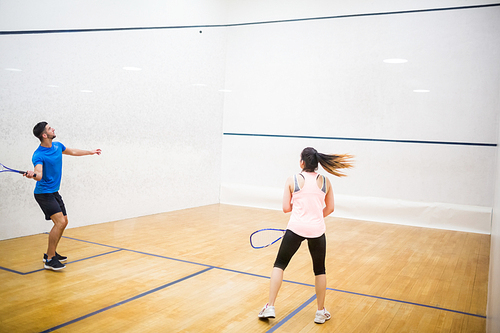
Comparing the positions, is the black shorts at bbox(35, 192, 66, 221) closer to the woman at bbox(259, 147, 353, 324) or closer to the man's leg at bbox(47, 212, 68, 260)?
the man's leg at bbox(47, 212, 68, 260)

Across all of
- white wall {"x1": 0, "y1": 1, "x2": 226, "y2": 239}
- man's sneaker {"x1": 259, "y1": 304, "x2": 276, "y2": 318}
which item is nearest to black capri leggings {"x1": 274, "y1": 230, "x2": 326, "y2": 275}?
man's sneaker {"x1": 259, "y1": 304, "x2": 276, "y2": 318}

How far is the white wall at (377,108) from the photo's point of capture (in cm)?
595

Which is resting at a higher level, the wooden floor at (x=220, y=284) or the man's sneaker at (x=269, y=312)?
the man's sneaker at (x=269, y=312)

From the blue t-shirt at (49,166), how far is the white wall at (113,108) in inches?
45.1

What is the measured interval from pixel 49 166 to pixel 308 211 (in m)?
2.05

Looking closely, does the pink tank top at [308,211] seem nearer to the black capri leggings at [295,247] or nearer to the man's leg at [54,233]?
the black capri leggings at [295,247]

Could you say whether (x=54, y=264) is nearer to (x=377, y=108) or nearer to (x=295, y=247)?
(x=295, y=247)

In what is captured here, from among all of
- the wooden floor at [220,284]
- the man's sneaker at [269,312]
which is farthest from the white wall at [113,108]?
the man's sneaker at [269,312]

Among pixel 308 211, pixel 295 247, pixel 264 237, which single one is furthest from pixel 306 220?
pixel 264 237

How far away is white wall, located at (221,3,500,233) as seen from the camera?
19.5 ft

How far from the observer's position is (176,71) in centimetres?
641

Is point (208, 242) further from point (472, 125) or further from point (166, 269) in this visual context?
point (472, 125)

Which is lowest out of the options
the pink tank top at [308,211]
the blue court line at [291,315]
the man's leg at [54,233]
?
the blue court line at [291,315]

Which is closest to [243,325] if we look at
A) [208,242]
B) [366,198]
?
[208,242]
